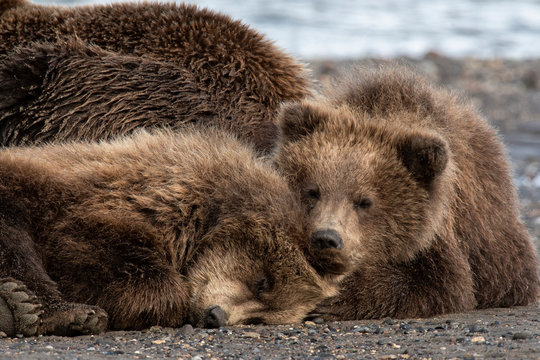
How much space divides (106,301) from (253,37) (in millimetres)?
3350

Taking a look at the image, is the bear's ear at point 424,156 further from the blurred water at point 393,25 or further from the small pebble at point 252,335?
the blurred water at point 393,25

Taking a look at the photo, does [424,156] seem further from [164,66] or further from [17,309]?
[17,309]

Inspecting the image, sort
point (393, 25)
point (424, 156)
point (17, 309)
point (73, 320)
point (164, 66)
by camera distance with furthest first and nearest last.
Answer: point (393, 25) → point (164, 66) → point (424, 156) → point (73, 320) → point (17, 309)

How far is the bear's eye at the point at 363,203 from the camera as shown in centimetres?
625

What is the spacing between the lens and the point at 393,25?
27906 millimetres

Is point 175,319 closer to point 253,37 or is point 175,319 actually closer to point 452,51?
point 253,37

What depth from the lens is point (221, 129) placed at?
23.4 ft

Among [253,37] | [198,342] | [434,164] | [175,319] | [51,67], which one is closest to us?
[198,342]

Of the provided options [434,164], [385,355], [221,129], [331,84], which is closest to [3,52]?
[221,129]

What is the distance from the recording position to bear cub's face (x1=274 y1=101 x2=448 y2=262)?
6195mm

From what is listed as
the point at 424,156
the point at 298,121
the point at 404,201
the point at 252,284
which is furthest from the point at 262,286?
the point at 424,156

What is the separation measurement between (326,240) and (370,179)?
859 millimetres

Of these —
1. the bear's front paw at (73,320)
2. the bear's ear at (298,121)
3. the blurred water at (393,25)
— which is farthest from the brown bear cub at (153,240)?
the blurred water at (393,25)

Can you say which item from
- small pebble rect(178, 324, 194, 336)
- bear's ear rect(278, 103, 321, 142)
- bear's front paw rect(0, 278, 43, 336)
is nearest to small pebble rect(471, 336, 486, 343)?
small pebble rect(178, 324, 194, 336)
